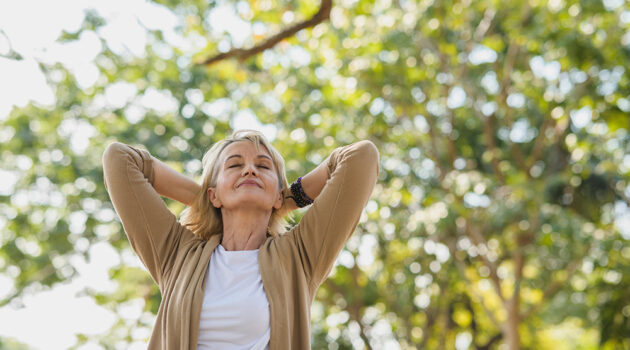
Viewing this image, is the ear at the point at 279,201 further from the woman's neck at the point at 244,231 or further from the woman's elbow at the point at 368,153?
the woman's elbow at the point at 368,153

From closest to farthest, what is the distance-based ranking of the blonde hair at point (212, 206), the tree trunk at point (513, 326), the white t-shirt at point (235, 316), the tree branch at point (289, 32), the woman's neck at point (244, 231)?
the white t-shirt at point (235, 316) < the woman's neck at point (244, 231) < the blonde hair at point (212, 206) < the tree branch at point (289, 32) < the tree trunk at point (513, 326)

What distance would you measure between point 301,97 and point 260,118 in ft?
1.84

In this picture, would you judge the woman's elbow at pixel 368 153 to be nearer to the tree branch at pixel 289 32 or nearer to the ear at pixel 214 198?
the ear at pixel 214 198

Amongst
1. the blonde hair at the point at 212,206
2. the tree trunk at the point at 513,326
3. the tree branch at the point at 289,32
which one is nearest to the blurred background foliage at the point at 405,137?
the tree trunk at the point at 513,326

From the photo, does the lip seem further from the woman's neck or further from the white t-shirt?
the white t-shirt

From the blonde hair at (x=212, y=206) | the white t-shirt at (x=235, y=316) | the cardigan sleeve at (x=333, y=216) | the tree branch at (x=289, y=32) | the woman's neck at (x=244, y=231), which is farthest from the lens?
the tree branch at (x=289, y=32)

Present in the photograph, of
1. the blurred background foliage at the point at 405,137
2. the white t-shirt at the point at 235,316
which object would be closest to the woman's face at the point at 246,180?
the white t-shirt at the point at 235,316

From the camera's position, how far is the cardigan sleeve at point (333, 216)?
195 centimetres

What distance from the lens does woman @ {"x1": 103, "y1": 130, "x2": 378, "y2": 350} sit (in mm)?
1801

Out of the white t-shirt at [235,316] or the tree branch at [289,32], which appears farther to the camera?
the tree branch at [289,32]

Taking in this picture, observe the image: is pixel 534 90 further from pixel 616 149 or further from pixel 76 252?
pixel 76 252

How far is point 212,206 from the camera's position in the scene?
2.20m

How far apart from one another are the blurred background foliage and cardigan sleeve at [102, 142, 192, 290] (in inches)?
186

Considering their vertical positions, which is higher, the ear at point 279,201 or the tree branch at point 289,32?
the tree branch at point 289,32
